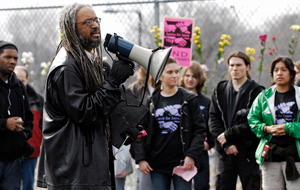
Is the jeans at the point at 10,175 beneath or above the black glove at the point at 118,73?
beneath

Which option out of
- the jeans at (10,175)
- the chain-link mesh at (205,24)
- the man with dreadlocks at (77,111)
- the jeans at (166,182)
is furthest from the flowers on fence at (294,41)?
the jeans at (10,175)

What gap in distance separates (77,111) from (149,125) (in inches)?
67.1

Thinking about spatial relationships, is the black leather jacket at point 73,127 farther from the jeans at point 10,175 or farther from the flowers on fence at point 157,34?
the flowers on fence at point 157,34

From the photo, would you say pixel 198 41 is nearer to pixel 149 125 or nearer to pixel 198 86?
pixel 198 86

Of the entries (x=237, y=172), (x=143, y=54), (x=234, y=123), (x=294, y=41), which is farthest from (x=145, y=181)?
(x=294, y=41)

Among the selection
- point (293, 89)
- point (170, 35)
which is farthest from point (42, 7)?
point (293, 89)

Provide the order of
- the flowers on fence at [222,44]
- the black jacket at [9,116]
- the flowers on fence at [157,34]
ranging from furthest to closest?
the flowers on fence at [222,44] < the flowers on fence at [157,34] < the black jacket at [9,116]

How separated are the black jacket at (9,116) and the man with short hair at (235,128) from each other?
2.25 metres

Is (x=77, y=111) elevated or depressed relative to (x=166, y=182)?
elevated

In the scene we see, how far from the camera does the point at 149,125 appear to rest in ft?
11.6

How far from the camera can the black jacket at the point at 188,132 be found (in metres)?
3.49

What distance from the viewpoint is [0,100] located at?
3.73m

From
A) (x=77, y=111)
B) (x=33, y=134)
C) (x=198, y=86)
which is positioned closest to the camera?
(x=77, y=111)

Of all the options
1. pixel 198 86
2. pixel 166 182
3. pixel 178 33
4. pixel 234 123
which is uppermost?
pixel 178 33
